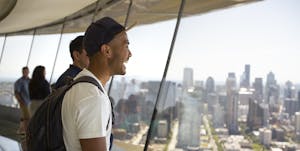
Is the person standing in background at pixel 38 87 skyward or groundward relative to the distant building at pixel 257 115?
skyward

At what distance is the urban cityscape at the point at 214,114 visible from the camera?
3725mm

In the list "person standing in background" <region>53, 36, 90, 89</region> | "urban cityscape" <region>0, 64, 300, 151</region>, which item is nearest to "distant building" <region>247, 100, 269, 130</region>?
"urban cityscape" <region>0, 64, 300, 151</region>

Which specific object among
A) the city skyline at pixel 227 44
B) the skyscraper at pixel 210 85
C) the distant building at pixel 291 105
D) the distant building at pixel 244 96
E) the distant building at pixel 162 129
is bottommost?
the distant building at pixel 162 129

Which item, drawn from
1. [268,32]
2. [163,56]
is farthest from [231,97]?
[163,56]

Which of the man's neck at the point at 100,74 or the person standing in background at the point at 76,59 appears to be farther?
the person standing in background at the point at 76,59

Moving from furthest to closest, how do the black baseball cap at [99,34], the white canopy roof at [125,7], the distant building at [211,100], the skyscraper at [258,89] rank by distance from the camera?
the white canopy roof at [125,7]
the distant building at [211,100]
the skyscraper at [258,89]
the black baseball cap at [99,34]

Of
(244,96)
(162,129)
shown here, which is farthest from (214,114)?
(162,129)

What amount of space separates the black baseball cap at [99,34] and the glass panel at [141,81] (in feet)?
12.7

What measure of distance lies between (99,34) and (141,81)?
15.6ft

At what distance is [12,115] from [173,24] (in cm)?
969

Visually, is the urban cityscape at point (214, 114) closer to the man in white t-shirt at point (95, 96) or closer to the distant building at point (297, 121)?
the distant building at point (297, 121)

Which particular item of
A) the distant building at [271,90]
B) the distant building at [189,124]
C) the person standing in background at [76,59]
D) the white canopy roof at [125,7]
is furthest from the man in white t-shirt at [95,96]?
the distant building at [189,124]

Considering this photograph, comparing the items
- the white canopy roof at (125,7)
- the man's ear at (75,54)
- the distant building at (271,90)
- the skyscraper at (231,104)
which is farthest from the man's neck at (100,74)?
the white canopy roof at (125,7)

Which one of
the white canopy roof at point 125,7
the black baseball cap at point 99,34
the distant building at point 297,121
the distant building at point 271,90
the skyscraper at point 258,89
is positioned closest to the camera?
the black baseball cap at point 99,34
